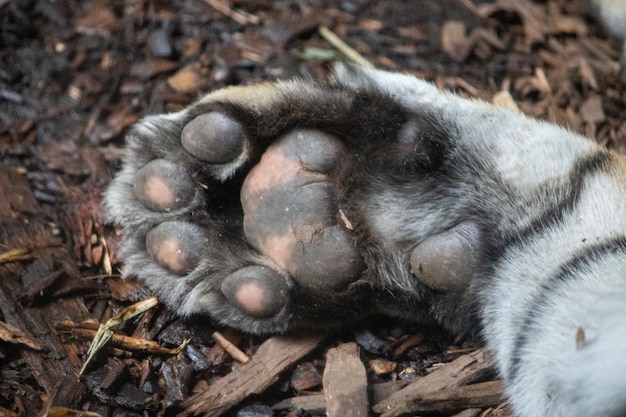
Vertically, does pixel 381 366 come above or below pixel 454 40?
below

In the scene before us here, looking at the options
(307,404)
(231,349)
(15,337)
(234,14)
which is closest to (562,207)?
(307,404)

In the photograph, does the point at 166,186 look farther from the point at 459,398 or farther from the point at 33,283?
the point at 459,398

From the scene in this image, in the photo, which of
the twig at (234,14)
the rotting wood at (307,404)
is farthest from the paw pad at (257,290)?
the twig at (234,14)

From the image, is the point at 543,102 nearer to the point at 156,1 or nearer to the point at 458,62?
the point at 458,62

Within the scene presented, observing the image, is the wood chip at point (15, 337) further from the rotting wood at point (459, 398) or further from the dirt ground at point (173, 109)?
the rotting wood at point (459, 398)

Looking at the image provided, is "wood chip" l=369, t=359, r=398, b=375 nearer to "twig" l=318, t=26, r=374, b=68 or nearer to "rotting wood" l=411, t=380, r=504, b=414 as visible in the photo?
"rotting wood" l=411, t=380, r=504, b=414

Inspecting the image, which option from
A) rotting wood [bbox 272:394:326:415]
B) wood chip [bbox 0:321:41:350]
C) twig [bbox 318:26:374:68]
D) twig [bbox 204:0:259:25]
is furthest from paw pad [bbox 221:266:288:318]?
twig [bbox 204:0:259:25]

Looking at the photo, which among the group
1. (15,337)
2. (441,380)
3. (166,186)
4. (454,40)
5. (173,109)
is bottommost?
(15,337)
